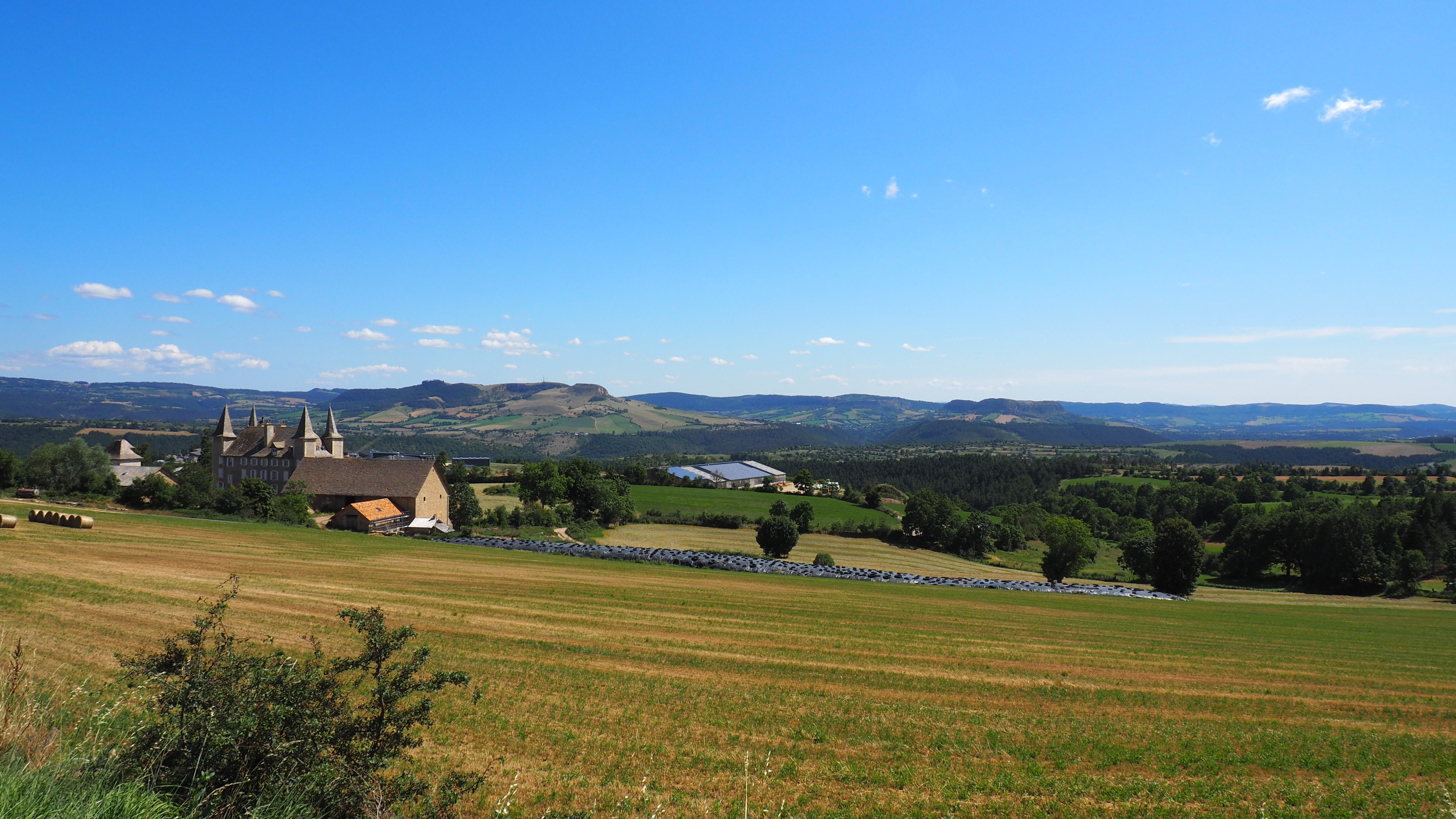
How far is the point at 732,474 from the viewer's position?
18200 centimetres

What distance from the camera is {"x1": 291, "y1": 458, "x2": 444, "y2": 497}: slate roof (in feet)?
226

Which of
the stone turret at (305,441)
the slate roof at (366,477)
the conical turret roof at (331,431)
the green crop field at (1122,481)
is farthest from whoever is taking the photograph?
the green crop field at (1122,481)

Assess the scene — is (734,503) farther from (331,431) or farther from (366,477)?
(331,431)

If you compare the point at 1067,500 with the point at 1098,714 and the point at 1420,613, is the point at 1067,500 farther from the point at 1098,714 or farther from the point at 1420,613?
the point at 1098,714

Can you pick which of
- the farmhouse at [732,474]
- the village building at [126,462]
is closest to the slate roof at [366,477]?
the village building at [126,462]

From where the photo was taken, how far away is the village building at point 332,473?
6769 centimetres

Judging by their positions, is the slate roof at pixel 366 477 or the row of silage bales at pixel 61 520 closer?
the row of silage bales at pixel 61 520

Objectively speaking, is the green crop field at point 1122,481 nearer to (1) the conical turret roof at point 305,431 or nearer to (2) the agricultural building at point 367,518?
(2) the agricultural building at point 367,518

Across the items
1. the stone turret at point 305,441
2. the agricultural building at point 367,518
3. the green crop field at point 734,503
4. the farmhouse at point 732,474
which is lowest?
the farmhouse at point 732,474

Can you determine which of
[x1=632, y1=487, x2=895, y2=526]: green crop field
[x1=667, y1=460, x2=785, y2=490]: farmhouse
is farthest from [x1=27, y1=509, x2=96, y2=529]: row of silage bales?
[x1=667, y1=460, x2=785, y2=490]: farmhouse

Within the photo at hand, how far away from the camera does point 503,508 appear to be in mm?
72875

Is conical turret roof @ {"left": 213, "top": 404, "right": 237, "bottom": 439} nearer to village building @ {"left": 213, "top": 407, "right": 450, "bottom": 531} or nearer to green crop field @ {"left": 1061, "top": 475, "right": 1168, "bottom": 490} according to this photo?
village building @ {"left": 213, "top": 407, "right": 450, "bottom": 531}

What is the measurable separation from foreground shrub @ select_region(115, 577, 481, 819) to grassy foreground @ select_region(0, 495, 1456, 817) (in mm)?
2599

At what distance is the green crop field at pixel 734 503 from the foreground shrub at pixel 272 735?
8427 cm
